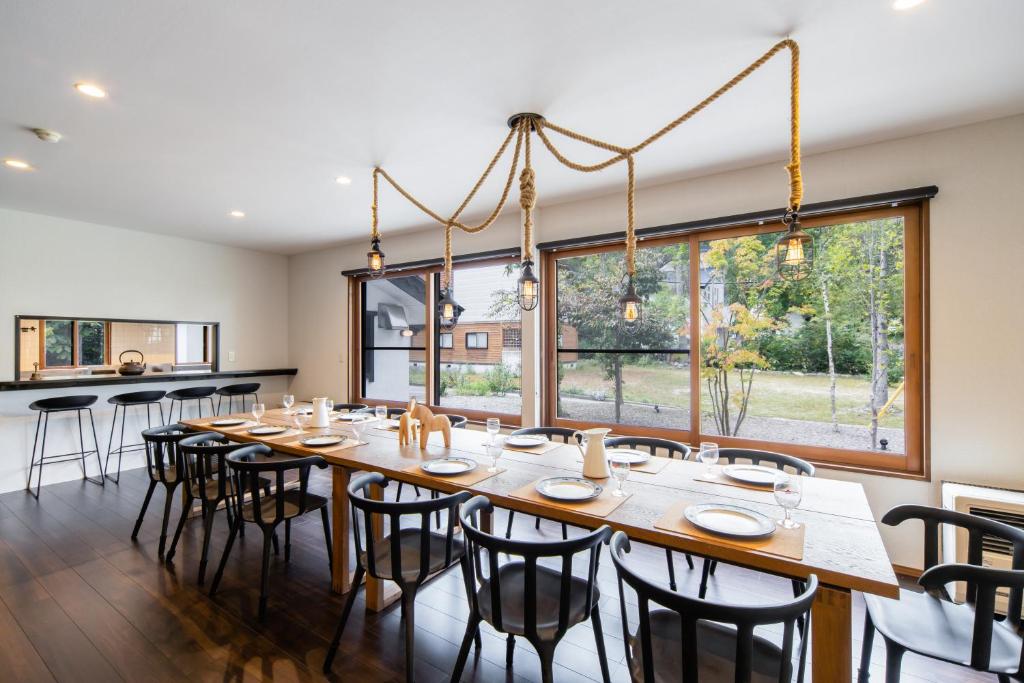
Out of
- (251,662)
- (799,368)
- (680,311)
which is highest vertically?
(680,311)

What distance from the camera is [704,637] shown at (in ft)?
4.75

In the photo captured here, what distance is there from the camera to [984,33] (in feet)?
5.98

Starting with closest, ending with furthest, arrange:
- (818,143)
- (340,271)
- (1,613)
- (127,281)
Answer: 1. (1,613)
2. (818,143)
3. (127,281)
4. (340,271)

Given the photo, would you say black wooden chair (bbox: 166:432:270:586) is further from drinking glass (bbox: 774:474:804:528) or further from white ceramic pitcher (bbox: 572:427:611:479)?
drinking glass (bbox: 774:474:804:528)

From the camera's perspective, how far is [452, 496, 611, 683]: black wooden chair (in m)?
1.42

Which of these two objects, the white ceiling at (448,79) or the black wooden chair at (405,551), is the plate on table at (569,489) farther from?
the white ceiling at (448,79)

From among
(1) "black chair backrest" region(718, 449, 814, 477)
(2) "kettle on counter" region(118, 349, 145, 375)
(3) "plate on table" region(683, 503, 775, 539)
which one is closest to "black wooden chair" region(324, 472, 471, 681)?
(3) "plate on table" region(683, 503, 775, 539)

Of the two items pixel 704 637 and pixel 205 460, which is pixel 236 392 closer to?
pixel 205 460

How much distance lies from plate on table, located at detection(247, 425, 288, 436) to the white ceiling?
1.85 metres

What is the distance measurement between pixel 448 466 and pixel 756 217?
8.58ft

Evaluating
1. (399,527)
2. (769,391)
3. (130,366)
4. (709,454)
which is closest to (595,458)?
(709,454)

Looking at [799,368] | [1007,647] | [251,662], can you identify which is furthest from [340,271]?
[1007,647]

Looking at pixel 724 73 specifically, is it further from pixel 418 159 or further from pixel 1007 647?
pixel 1007 647

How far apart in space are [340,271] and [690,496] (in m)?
5.07
